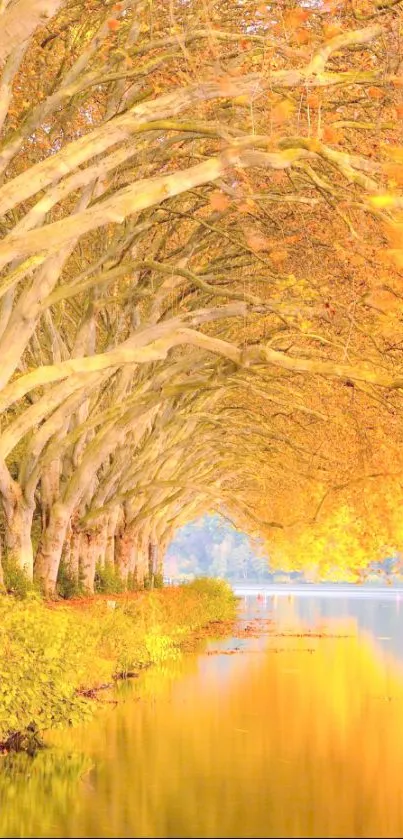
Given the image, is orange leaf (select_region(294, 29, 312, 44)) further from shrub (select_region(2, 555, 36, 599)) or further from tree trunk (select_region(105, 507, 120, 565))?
tree trunk (select_region(105, 507, 120, 565))

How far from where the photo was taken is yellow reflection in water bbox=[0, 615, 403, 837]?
401 inches

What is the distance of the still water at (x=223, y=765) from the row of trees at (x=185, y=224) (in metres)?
4.39

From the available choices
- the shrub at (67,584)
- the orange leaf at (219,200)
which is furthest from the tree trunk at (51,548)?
the orange leaf at (219,200)

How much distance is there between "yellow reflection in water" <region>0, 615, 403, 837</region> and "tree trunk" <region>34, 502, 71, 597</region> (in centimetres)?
384

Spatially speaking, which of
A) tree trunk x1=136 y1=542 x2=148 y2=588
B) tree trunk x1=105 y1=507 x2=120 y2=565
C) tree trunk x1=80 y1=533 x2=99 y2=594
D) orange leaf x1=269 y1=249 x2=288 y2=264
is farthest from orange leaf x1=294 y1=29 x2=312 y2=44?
tree trunk x1=136 y1=542 x2=148 y2=588

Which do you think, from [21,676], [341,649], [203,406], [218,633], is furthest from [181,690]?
[218,633]

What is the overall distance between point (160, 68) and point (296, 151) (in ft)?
16.5

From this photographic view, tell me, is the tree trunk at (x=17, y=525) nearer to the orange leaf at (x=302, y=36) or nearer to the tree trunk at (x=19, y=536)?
the tree trunk at (x=19, y=536)

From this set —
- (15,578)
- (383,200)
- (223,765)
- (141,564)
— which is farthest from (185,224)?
(141,564)

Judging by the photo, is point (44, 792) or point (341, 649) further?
point (341, 649)

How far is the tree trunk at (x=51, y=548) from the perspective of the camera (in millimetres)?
26516

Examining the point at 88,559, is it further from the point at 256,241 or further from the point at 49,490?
the point at 256,241

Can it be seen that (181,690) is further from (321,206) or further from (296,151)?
(296,151)

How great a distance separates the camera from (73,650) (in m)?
15.9
